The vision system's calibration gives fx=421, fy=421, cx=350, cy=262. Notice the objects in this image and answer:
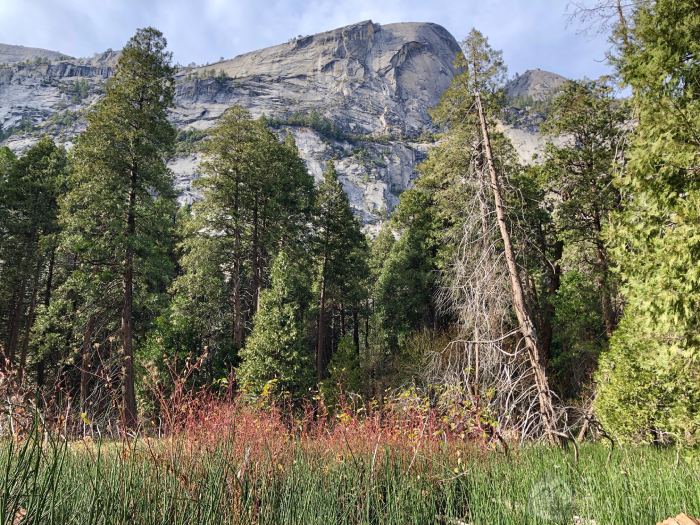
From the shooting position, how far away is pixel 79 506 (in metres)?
3.11

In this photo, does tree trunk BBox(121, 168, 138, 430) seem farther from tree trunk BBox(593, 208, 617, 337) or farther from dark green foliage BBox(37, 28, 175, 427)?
tree trunk BBox(593, 208, 617, 337)

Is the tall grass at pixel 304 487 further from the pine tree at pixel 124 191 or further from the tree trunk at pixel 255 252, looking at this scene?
the tree trunk at pixel 255 252

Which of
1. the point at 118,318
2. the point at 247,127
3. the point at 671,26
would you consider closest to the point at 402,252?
the point at 247,127

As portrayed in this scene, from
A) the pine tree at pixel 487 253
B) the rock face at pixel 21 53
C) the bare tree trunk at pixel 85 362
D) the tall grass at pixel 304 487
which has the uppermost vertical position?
the rock face at pixel 21 53

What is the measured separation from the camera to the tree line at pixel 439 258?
194 inches

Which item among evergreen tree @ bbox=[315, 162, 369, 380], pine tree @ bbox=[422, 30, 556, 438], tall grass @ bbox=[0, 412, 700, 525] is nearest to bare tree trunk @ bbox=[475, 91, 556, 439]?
pine tree @ bbox=[422, 30, 556, 438]

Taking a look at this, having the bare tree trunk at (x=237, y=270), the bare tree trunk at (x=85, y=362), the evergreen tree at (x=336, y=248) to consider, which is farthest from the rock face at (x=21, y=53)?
the bare tree trunk at (x=85, y=362)

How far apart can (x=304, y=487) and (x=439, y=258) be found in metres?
18.4

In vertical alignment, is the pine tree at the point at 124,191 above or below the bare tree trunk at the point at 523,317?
above

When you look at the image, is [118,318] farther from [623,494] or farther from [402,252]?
[623,494]

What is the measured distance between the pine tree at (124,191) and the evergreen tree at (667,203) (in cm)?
1396

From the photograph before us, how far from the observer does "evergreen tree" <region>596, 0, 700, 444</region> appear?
4184 millimetres

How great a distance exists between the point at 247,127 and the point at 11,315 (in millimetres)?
15733

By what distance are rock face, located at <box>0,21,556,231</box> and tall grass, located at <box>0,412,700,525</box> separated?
70.7 m
